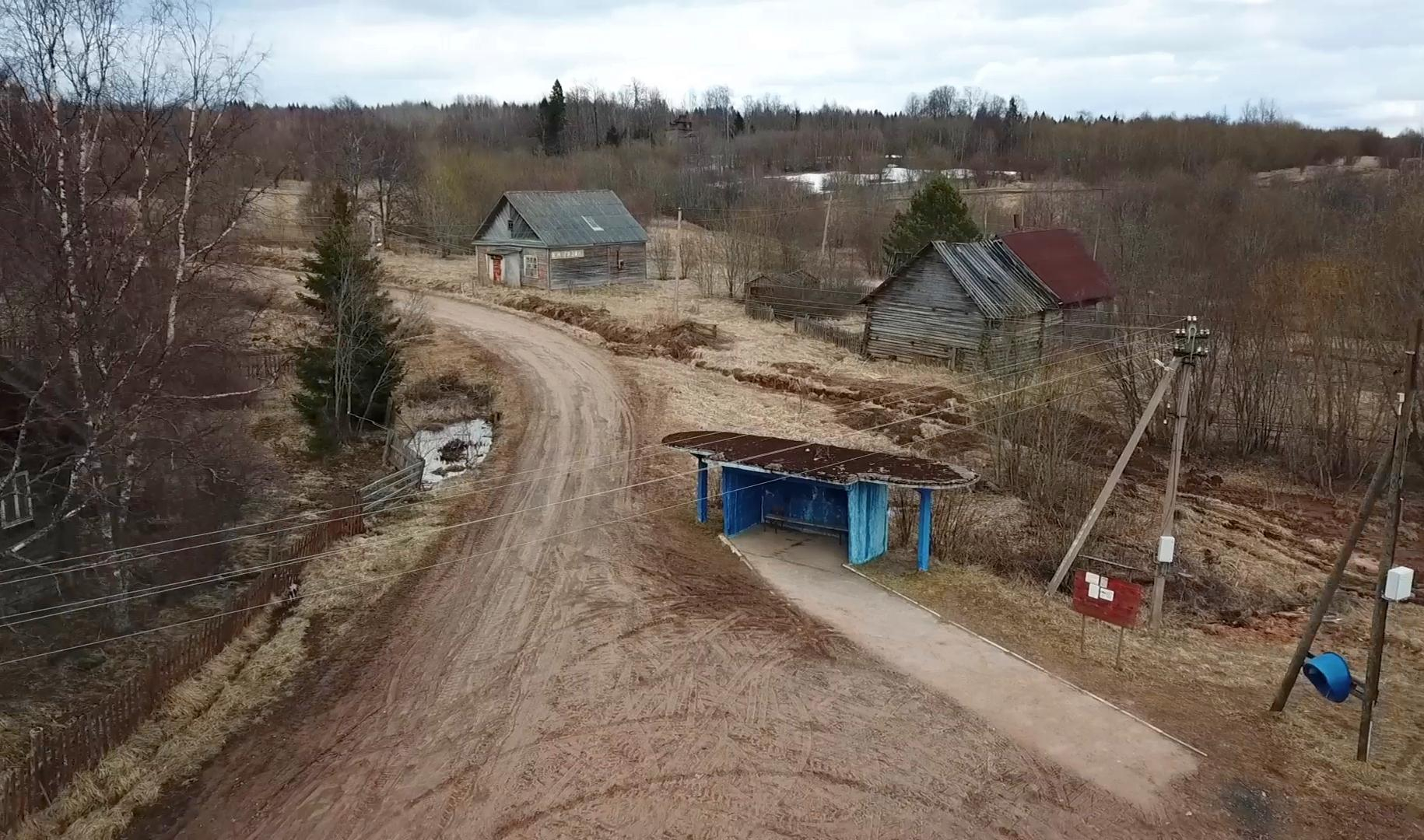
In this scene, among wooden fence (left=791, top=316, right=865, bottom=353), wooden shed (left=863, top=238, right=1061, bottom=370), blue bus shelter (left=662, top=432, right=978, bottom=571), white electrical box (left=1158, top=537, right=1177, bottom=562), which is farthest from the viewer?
wooden fence (left=791, top=316, right=865, bottom=353)

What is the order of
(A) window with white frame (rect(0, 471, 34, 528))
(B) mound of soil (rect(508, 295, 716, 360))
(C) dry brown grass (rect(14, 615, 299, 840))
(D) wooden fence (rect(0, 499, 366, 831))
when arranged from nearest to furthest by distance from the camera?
(D) wooden fence (rect(0, 499, 366, 831)) → (C) dry brown grass (rect(14, 615, 299, 840)) → (A) window with white frame (rect(0, 471, 34, 528)) → (B) mound of soil (rect(508, 295, 716, 360))

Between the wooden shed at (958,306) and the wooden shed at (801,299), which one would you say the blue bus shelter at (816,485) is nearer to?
the wooden shed at (958,306)

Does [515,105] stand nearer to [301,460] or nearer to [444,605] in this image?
[301,460]

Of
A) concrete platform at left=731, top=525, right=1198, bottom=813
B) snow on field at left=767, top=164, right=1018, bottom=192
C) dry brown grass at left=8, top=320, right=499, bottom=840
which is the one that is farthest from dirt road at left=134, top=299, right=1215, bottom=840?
snow on field at left=767, top=164, right=1018, bottom=192

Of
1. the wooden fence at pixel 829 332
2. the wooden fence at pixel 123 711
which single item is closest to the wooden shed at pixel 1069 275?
the wooden fence at pixel 829 332

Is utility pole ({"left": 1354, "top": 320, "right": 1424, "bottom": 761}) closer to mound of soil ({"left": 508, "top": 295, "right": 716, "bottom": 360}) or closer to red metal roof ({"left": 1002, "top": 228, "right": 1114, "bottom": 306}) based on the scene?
red metal roof ({"left": 1002, "top": 228, "right": 1114, "bottom": 306})

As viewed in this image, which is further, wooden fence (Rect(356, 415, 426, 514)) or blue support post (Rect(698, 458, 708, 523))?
wooden fence (Rect(356, 415, 426, 514))

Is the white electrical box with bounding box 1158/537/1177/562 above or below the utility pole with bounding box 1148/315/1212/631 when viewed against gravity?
below

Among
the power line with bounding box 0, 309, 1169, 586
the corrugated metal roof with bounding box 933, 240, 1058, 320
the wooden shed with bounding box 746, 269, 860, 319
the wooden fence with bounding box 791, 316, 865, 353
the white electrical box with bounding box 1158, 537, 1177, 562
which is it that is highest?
the corrugated metal roof with bounding box 933, 240, 1058, 320
